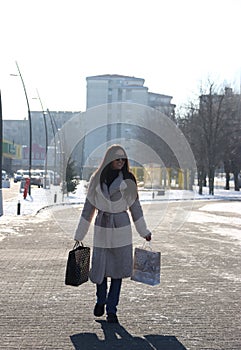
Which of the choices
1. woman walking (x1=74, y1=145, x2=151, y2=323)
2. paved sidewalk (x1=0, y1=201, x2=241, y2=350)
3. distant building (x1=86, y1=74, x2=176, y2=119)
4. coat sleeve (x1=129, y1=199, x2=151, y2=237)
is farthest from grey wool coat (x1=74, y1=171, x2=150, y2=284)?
distant building (x1=86, y1=74, x2=176, y2=119)

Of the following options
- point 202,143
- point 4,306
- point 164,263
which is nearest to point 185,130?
point 202,143

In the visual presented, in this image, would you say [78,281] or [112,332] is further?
[78,281]

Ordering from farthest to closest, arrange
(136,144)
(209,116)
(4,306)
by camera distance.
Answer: (136,144) < (209,116) < (4,306)

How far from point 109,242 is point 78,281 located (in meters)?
0.63

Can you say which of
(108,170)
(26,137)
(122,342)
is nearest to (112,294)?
(122,342)

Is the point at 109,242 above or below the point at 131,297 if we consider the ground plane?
above

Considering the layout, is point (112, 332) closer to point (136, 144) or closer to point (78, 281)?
point (78, 281)

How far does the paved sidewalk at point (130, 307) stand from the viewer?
19.1ft

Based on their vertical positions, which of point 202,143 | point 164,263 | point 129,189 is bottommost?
point 164,263

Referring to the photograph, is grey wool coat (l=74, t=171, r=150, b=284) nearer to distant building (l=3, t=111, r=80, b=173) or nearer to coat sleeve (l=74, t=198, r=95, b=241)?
coat sleeve (l=74, t=198, r=95, b=241)

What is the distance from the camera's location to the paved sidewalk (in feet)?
19.1

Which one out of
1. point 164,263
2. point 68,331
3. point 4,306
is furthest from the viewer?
point 164,263

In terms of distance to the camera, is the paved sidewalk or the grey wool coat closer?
the paved sidewalk

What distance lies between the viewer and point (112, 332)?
615 centimetres
